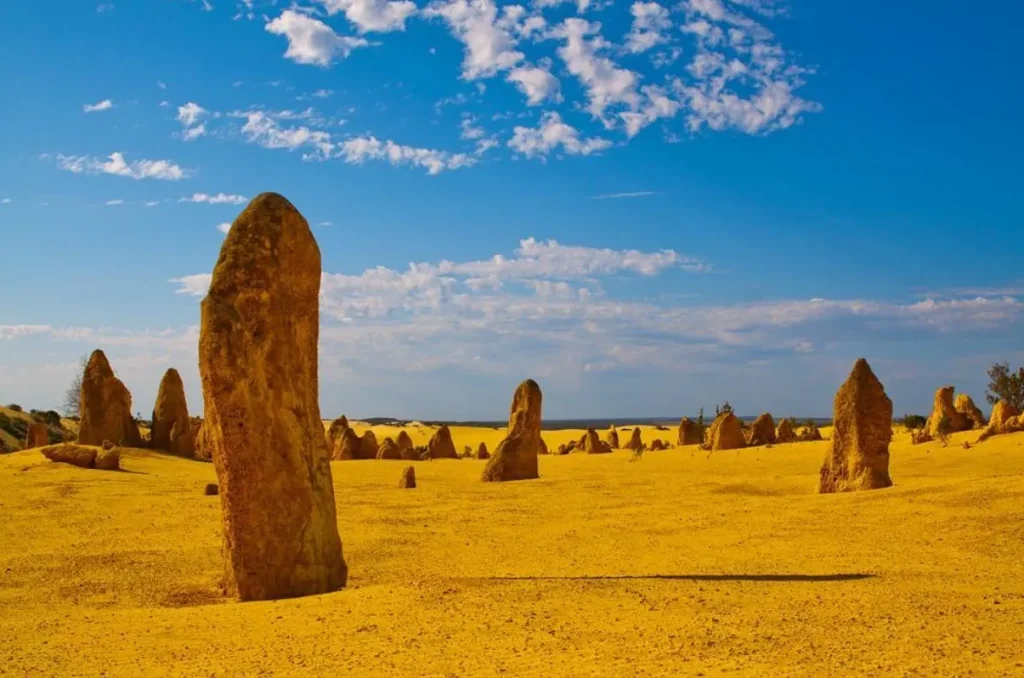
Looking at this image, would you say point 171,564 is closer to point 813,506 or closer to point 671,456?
point 813,506

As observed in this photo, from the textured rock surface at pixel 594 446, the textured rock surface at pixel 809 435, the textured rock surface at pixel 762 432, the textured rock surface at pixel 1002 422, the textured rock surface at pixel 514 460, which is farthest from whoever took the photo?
the textured rock surface at pixel 594 446

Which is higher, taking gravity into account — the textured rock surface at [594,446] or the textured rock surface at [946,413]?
the textured rock surface at [946,413]

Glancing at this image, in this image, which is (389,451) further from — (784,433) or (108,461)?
(784,433)

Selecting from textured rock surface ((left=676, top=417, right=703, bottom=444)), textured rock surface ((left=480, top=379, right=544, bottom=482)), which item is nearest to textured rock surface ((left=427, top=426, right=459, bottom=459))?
textured rock surface ((left=480, top=379, right=544, bottom=482))

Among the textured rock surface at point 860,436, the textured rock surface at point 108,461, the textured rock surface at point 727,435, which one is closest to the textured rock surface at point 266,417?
the textured rock surface at point 860,436

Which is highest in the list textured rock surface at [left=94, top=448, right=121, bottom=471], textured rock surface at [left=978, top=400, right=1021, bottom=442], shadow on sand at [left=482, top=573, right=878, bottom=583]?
textured rock surface at [left=978, top=400, right=1021, bottom=442]

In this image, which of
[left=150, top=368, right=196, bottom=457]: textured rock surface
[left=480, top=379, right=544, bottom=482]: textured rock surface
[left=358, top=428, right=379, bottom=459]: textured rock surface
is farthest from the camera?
[left=358, top=428, right=379, bottom=459]: textured rock surface

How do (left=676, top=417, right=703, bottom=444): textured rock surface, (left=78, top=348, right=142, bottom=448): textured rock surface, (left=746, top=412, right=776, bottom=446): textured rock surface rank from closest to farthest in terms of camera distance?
(left=78, top=348, right=142, bottom=448): textured rock surface < (left=746, top=412, right=776, bottom=446): textured rock surface < (left=676, top=417, right=703, bottom=444): textured rock surface

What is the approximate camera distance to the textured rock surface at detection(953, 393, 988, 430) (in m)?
32.3

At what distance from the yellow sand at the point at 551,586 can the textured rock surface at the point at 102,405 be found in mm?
9645

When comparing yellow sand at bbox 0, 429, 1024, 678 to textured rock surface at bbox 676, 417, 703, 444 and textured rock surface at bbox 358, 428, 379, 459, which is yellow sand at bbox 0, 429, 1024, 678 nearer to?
textured rock surface at bbox 358, 428, 379, 459

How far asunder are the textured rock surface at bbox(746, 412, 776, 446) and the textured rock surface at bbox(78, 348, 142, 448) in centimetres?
2318

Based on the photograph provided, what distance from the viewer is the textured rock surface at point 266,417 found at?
855 cm

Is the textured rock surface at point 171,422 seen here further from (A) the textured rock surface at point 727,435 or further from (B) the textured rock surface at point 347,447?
(A) the textured rock surface at point 727,435
